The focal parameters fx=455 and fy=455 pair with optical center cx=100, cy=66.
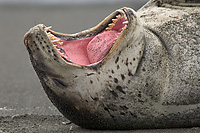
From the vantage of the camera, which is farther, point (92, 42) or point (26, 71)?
point (26, 71)

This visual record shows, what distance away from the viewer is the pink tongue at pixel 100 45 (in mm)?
3981

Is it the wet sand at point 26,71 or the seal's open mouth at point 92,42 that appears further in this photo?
the wet sand at point 26,71

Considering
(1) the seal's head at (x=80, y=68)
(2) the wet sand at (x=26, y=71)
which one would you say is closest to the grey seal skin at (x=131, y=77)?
(1) the seal's head at (x=80, y=68)

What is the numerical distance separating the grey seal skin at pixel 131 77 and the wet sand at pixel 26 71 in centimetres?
19

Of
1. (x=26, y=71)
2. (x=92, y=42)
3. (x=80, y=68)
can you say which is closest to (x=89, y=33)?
(x=92, y=42)

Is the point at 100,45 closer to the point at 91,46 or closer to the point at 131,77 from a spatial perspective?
the point at 91,46

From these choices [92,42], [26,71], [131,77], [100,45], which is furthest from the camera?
[26,71]

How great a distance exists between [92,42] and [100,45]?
142 mm

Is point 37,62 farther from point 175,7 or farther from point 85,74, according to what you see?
point 175,7

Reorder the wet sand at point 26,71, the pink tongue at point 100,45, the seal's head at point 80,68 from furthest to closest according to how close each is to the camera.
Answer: the wet sand at point 26,71 < the pink tongue at point 100,45 < the seal's head at point 80,68

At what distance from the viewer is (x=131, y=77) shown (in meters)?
3.75

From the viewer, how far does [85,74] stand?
375cm

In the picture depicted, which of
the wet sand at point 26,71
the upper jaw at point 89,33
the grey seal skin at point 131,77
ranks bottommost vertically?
the wet sand at point 26,71

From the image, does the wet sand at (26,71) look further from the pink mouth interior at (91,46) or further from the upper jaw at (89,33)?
the pink mouth interior at (91,46)
